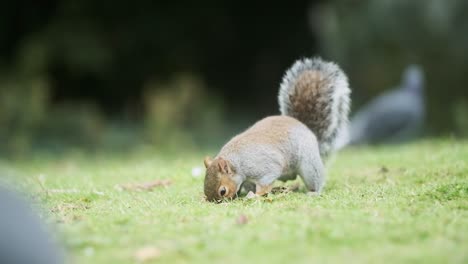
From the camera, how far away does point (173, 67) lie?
13.7m

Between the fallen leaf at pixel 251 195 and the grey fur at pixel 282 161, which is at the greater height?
the grey fur at pixel 282 161

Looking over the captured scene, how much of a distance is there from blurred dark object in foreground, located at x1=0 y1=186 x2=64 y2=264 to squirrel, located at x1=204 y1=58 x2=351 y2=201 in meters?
1.98

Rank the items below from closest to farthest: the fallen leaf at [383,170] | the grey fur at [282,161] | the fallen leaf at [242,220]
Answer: the fallen leaf at [242,220]
the grey fur at [282,161]
the fallen leaf at [383,170]

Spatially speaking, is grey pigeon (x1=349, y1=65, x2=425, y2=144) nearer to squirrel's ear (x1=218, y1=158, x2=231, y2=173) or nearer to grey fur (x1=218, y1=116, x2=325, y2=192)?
grey fur (x1=218, y1=116, x2=325, y2=192)

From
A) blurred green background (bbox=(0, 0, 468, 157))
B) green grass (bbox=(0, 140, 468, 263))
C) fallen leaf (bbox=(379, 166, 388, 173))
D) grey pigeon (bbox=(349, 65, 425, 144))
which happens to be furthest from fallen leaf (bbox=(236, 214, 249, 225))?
blurred green background (bbox=(0, 0, 468, 157))

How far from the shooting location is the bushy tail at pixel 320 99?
214 inches

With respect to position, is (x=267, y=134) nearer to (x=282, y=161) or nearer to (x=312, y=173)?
(x=282, y=161)

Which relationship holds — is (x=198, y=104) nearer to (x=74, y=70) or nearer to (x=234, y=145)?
(x=74, y=70)

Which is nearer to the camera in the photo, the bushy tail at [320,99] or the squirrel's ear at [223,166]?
the squirrel's ear at [223,166]

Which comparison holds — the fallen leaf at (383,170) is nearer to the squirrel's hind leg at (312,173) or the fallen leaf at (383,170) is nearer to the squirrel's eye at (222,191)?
the squirrel's hind leg at (312,173)

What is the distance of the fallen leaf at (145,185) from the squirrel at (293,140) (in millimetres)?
856

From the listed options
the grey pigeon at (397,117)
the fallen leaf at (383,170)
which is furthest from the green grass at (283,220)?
the grey pigeon at (397,117)

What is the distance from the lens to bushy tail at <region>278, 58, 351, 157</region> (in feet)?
17.8

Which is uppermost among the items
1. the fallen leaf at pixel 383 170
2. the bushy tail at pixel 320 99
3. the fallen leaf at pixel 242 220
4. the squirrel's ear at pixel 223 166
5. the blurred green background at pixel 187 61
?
the blurred green background at pixel 187 61
